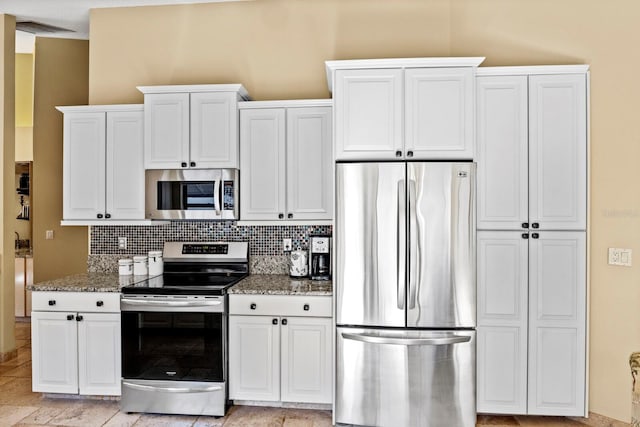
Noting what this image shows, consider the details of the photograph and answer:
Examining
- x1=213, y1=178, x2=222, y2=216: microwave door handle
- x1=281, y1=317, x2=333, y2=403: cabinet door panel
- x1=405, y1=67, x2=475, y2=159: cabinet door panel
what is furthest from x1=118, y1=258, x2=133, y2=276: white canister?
x1=405, y1=67, x2=475, y2=159: cabinet door panel

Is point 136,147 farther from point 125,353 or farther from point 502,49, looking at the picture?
point 502,49

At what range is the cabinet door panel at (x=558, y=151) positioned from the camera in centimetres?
287

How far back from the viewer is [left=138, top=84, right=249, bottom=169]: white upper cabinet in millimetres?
3328

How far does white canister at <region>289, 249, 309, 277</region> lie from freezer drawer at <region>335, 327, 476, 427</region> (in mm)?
749

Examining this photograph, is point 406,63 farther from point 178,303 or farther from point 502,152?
point 178,303

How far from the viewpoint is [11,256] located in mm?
4039

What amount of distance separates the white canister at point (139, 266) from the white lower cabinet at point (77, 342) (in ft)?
1.60

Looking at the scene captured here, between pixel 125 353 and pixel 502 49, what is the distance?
145 inches

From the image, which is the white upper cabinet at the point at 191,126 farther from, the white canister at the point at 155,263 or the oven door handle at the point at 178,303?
the oven door handle at the point at 178,303

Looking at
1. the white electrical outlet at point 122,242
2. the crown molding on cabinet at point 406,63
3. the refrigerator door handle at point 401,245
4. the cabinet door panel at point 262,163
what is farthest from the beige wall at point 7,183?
the refrigerator door handle at point 401,245

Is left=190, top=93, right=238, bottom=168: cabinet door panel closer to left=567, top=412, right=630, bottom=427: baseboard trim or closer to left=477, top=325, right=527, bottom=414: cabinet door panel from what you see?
left=477, top=325, right=527, bottom=414: cabinet door panel

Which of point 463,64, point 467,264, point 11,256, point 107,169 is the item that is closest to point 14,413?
point 11,256

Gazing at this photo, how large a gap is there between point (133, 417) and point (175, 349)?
1.86 feet

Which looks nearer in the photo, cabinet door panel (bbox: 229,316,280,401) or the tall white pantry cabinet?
the tall white pantry cabinet
